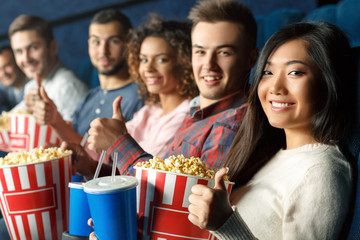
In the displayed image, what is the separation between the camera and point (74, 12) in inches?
81.3

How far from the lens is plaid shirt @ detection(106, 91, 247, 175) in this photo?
3.56ft

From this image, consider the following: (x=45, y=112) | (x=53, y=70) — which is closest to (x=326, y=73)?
(x=45, y=112)

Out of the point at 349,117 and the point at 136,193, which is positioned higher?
the point at 349,117

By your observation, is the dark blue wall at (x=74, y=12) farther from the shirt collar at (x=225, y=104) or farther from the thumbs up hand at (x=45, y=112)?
the shirt collar at (x=225, y=104)

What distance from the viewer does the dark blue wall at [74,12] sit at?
1.77m

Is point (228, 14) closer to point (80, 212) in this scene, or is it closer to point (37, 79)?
point (80, 212)

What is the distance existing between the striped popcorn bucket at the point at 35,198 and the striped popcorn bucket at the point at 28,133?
0.73 metres

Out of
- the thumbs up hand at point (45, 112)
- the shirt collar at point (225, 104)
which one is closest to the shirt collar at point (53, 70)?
Result: the thumbs up hand at point (45, 112)

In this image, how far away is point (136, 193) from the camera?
2.64 ft

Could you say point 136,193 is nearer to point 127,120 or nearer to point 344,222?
point 344,222

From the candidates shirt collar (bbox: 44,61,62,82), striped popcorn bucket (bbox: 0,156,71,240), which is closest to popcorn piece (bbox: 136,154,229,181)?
striped popcorn bucket (bbox: 0,156,71,240)

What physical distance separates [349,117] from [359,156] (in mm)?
116

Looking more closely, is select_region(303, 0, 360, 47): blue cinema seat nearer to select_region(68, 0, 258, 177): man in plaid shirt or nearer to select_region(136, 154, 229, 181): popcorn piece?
select_region(68, 0, 258, 177): man in plaid shirt

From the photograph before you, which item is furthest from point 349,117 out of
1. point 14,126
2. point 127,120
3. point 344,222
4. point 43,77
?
point 43,77
